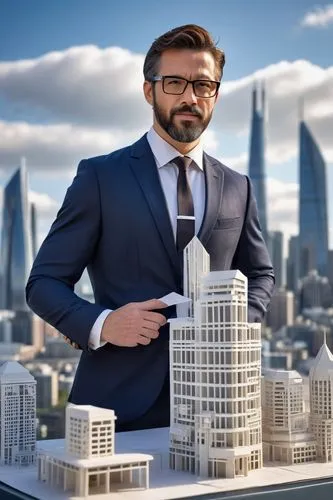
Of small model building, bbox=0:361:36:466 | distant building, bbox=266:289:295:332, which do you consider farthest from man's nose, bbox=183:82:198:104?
distant building, bbox=266:289:295:332

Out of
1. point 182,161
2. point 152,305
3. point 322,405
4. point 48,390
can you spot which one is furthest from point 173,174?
point 48,390

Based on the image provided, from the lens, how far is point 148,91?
2172 mm

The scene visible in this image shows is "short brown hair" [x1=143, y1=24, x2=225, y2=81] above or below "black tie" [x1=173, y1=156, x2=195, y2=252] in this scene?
above

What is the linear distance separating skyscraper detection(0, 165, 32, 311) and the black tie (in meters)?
41.6

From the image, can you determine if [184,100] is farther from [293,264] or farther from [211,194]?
[293,264]

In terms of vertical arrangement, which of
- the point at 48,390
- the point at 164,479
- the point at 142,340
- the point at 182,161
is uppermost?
the point at 182,161

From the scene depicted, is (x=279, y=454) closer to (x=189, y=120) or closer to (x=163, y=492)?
(x=163, y=492)

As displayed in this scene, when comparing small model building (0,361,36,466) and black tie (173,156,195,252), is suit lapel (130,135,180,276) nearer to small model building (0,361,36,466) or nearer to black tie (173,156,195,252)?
black tie (173,156,195,252)

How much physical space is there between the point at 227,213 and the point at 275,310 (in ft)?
150

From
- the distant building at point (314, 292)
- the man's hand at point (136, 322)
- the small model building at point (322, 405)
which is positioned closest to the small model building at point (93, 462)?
the man's hand at point (136, 322)

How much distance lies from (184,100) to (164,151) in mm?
177

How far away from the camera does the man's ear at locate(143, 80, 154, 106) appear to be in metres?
2.15

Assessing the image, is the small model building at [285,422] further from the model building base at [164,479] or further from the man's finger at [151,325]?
the man's finger at [151,325]

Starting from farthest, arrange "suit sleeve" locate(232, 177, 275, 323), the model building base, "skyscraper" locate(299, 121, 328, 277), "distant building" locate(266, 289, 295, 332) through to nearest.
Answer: "skyscraper" locate(299, 121, 328, 277), "distant building" locate(266, 289, 295, 332), "suit sleeve" locate(232, 177, 275, 323), the model building base
